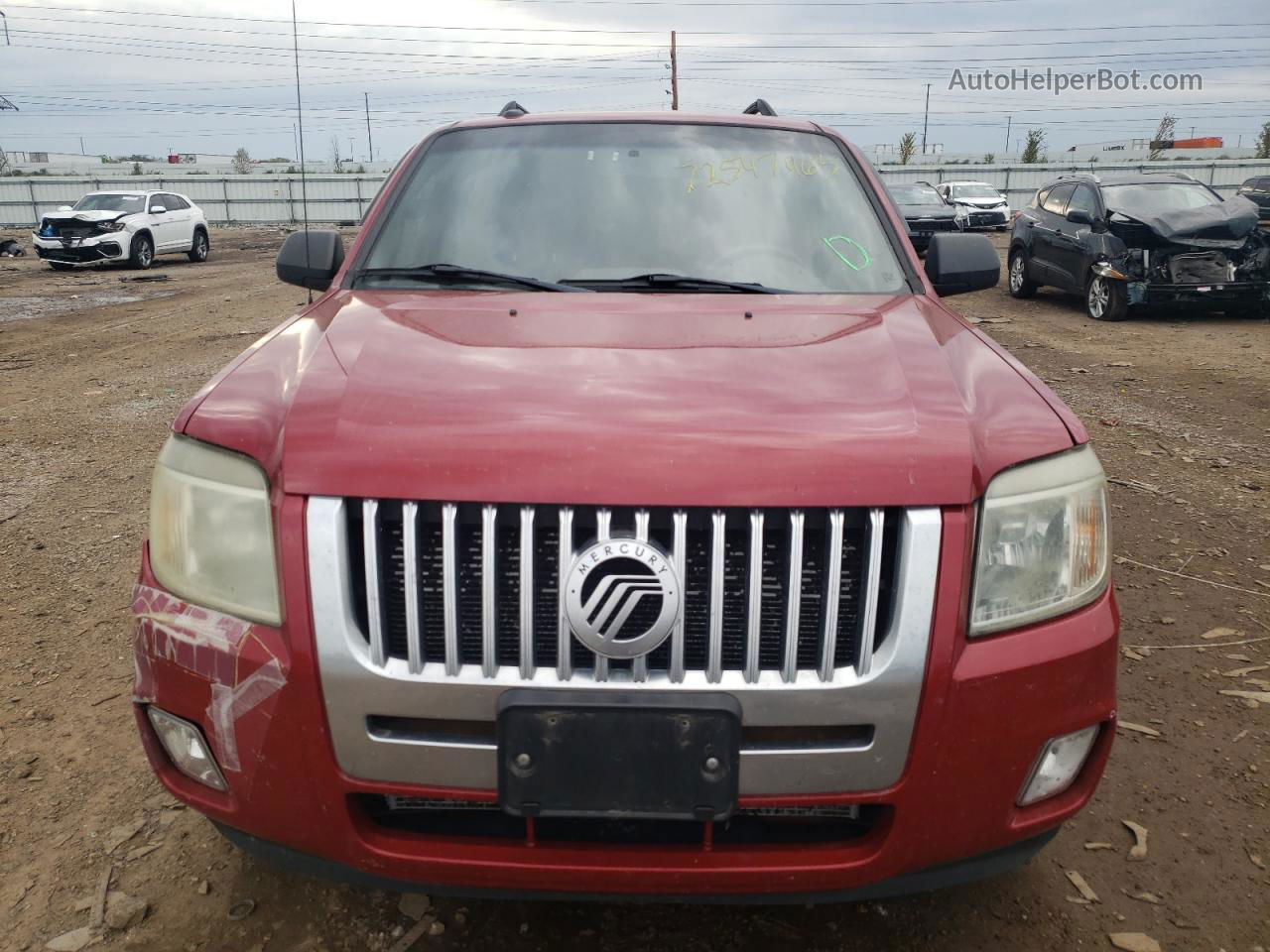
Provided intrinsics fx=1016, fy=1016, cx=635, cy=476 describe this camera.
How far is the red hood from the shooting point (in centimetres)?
159

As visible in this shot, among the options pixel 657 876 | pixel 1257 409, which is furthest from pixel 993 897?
pixel 1257 409

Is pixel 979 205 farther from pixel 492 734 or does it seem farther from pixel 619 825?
pixel 492 734

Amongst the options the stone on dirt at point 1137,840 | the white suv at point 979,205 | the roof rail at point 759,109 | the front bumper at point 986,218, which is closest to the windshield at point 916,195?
the white suv at point 979,205

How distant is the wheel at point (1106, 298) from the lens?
11.5 metres

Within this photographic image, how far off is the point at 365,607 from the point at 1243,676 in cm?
297

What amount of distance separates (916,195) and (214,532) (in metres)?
21.5

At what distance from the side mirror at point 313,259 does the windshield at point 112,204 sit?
19163 millimetres

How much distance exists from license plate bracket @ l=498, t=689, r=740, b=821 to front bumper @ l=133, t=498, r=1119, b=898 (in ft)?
0.27

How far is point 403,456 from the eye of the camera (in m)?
1.61

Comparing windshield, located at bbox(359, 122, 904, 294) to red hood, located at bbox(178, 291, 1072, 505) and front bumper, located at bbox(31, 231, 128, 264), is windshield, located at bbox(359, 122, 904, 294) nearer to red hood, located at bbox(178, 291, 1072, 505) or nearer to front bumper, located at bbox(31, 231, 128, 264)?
red hood, located at bbox(178, 291, 1072, 505)

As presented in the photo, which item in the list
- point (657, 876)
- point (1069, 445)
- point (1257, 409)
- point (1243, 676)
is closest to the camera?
point (657, 876)

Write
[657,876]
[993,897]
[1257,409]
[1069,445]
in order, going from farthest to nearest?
[1257,409] < [993,897] < [1069,445] < [657,876]

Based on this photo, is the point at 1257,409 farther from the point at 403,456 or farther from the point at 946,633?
the point at 403,456

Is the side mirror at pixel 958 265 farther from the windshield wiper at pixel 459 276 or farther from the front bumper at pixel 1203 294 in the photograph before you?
the front bumper at pixel 1203 294
